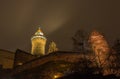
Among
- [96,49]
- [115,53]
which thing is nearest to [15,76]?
[96,49]

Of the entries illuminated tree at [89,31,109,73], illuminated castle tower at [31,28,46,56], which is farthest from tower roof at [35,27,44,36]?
illuminated tree at [89,31,109,73]

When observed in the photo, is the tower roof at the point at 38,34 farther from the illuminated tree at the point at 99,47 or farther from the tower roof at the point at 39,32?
the illuminated tree at the point at 99,47

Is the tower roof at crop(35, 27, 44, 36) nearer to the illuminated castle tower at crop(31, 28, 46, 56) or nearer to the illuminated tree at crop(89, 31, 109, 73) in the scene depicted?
the illuminated castle tower at crop(31, 28, 46, 56)

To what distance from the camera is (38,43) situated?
9344cm

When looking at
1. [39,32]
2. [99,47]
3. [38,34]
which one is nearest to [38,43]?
[38,34]

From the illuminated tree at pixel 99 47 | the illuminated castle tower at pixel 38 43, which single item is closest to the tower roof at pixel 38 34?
the illuminated castle tower at pixel 38 43

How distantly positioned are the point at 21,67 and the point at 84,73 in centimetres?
2859

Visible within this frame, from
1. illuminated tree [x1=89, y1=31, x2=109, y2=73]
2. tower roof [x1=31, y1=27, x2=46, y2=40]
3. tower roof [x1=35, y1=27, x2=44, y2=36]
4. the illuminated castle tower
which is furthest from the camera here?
tower roof [x1=35, y1=27, x2=44, y2=36]

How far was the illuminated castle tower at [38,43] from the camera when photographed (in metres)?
89.3

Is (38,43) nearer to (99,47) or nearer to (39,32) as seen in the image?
(39,32)

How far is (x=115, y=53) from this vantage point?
43.6 meters

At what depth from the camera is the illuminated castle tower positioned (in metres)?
89.3

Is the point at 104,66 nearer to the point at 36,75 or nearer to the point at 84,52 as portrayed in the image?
the point at 84,52

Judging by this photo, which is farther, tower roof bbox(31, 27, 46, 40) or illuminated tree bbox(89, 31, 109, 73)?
tower roof bbox(31, 27, 46, 40)
